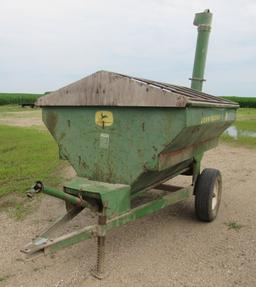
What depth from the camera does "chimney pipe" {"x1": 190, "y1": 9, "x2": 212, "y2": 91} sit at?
19.2ft

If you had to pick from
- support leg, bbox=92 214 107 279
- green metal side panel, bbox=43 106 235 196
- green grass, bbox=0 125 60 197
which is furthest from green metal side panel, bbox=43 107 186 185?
Result: green grass, bbox=0 125 60 197

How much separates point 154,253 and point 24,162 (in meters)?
4.97

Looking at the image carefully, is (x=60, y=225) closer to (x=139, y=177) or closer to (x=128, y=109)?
(x=139, y=177)

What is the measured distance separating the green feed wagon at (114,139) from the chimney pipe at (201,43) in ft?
5.82

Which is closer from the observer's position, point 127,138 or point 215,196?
point 127,138

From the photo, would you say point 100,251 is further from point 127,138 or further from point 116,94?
point 116,94

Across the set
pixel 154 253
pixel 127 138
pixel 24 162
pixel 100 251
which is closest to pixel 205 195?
pixel 154 253

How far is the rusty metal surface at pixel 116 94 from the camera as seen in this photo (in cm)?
338

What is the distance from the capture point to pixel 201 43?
588 cm

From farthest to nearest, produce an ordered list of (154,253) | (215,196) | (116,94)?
(215,196) < (154,253) < (116,94)

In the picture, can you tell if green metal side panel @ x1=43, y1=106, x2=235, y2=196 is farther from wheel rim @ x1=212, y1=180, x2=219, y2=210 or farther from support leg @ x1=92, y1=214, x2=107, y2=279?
wheel rim @ x1=212, y1=180, x2=219, y2=210

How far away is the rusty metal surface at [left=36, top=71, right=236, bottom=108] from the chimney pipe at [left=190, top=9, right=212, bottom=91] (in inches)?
80.4

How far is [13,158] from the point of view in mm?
8609

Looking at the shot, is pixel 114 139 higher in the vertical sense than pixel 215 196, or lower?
higher
